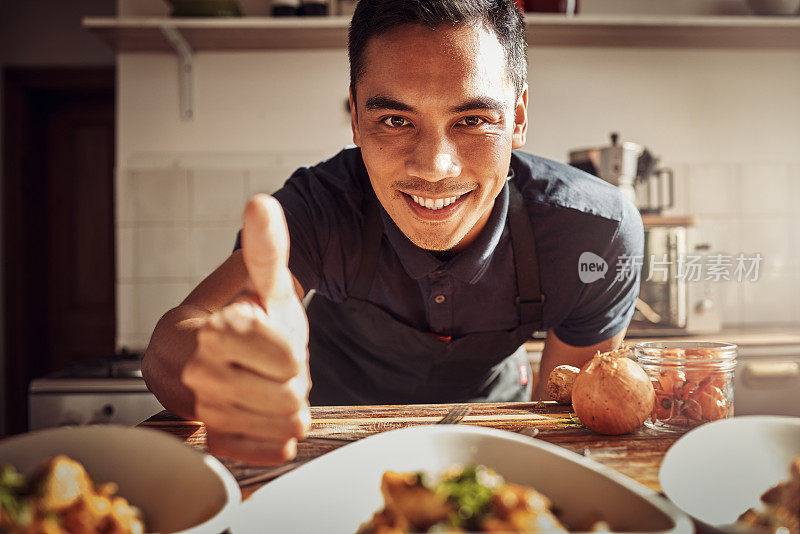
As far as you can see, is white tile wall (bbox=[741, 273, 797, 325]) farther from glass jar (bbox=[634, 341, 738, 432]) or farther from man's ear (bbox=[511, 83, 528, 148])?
glass jar (bbox=[634, 341, 738, 432])

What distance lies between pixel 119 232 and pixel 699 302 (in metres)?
2.25

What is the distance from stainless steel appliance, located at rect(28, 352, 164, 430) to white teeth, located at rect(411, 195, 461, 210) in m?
1.34

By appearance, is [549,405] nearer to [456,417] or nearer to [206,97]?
[456,417]

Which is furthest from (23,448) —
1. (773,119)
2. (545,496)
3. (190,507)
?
(773,119)

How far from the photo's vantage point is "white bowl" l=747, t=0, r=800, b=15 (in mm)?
2430

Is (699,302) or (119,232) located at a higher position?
(119,232)

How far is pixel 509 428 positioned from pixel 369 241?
21.2 inches

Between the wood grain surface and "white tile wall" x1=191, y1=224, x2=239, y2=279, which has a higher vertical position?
"white tile wall" x1=191, y1=224, x2=239, y2=279

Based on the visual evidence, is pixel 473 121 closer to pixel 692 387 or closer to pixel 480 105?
pixel 480 105

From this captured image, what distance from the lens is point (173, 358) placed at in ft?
2.48

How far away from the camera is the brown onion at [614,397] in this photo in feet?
2.24

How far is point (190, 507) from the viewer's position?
1.50 ft

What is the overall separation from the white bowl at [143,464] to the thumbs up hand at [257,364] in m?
0.04

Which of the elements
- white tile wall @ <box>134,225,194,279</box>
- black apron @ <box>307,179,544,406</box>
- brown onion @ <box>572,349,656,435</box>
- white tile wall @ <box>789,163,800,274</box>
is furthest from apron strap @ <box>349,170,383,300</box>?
white tile wall @ <box>789,163,800,274</box>
